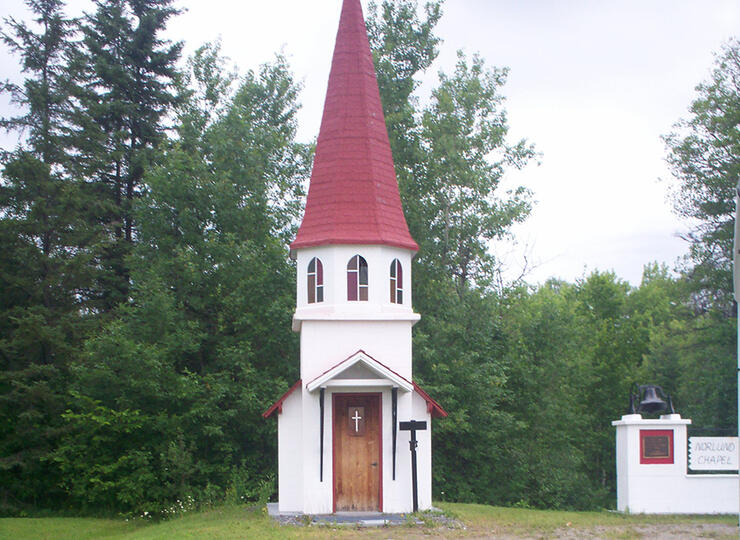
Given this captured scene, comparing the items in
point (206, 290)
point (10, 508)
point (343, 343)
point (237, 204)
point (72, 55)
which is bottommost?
point (10, 508)

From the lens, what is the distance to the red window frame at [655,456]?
58.2 feet

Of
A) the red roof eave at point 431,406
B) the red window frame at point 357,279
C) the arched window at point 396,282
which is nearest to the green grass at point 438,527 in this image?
the red roof eave at point 431,406

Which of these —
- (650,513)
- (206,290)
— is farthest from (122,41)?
(650,513)

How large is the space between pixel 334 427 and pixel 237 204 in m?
12.3

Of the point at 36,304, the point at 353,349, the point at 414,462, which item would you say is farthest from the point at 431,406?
the point at 36,304

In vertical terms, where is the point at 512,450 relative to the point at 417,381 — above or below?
below

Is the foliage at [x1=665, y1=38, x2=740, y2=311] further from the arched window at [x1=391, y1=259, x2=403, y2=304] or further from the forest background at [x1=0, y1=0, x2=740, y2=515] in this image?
the arched window at [x1=391, y1=259, x2=403, y2=304]

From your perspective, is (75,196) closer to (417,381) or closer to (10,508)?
(10,508)

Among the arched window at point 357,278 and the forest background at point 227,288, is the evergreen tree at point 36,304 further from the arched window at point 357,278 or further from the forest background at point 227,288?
the arched window at point 357,278

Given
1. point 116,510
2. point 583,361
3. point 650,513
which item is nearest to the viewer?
point 650,513

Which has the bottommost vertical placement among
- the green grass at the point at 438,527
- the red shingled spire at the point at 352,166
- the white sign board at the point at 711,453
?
the green grass at the point at 438,527

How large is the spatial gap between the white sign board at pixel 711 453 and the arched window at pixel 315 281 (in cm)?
900

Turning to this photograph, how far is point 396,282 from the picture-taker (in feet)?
57.6

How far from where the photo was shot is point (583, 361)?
101 feet
